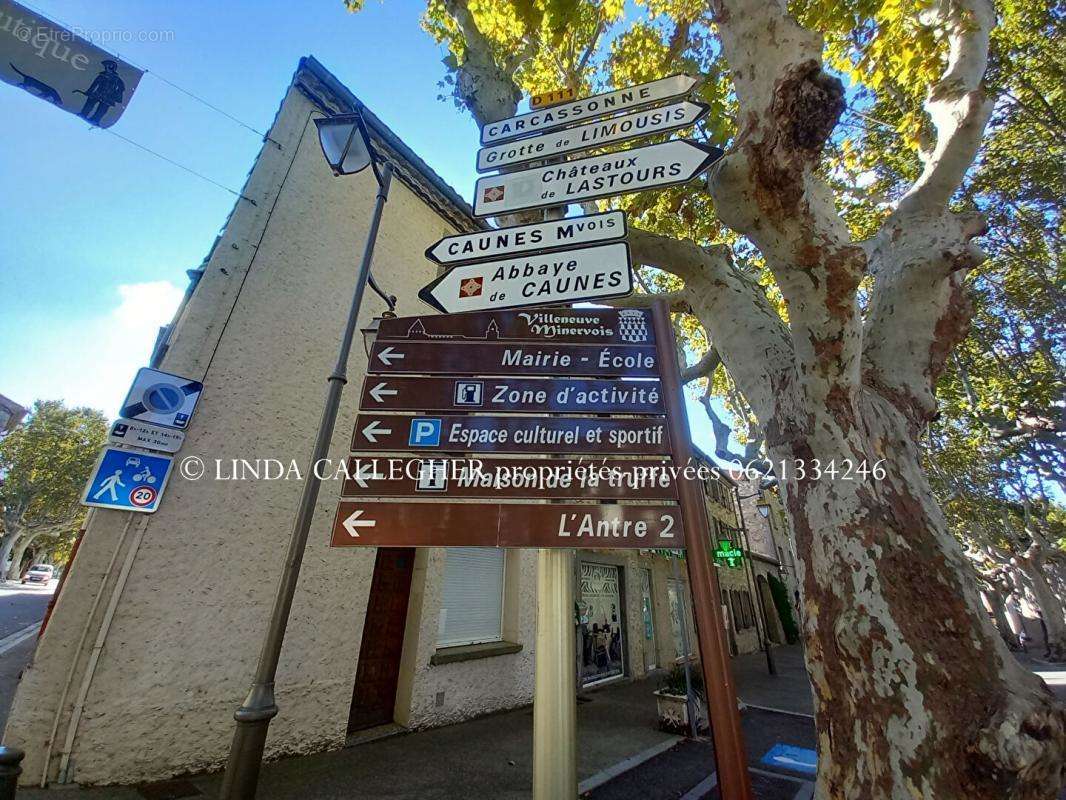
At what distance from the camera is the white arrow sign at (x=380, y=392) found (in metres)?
2.55

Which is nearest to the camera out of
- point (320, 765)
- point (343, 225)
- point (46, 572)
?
point (320, 765)

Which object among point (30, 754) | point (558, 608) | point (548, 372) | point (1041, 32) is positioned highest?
point (1041, 32)

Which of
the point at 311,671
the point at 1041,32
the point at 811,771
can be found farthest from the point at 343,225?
the point at 1041,32

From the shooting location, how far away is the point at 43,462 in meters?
27.0

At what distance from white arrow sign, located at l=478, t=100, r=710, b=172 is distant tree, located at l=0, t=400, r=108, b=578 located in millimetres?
34982

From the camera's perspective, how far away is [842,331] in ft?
7.78

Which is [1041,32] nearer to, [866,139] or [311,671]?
[866,139]

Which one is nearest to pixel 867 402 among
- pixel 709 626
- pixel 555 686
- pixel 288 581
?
pixel 709 626

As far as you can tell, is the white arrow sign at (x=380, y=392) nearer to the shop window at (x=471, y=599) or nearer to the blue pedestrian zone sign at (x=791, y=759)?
the shop window at (x=471, y=599)

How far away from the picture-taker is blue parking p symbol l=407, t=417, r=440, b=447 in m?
2.39

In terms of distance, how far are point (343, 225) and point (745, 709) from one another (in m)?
10.8

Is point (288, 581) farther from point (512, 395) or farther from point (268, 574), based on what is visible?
point (268, 574)

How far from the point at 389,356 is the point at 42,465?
3811 centimetres

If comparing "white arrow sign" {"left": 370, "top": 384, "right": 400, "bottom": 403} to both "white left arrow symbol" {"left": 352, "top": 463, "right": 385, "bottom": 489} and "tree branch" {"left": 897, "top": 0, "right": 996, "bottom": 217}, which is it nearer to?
"white left arrow symbol" {"left": 352, "top": 463, "right": 385, "bottom": 489}
